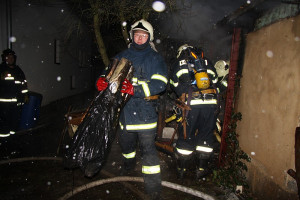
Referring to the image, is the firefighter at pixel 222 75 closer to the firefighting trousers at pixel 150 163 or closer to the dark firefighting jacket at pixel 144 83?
the dark firefighting jacket at pixel 144 83

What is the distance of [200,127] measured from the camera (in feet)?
11.6

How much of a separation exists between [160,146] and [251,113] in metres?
2.03

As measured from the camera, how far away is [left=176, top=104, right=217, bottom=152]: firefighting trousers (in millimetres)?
3402

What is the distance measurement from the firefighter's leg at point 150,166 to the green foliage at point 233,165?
1134 millimetres

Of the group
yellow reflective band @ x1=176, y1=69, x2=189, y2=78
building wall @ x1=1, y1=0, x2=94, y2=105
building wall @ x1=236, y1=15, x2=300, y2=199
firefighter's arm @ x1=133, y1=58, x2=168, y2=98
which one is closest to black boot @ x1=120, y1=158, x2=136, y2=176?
firefighter's arm @ x1=133, y1=58, x2=168, y2=98

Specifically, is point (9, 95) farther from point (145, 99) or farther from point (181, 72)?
point (181, 72)

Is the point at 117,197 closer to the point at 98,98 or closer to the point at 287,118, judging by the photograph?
the point at 98,98

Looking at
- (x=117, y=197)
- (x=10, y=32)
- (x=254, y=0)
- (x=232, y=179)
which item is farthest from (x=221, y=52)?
(x=10, y=32)

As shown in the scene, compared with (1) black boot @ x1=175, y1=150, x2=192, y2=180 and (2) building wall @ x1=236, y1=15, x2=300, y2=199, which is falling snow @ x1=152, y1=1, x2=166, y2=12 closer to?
(2) building wall @ x1=236, y1=15, x2=300, y2=199

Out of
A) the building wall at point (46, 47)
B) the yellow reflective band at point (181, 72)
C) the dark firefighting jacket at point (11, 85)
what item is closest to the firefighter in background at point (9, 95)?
the dark firefighting jacket at point (11, 85)

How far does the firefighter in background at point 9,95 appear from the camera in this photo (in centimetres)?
477

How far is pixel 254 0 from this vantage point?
2934 mm

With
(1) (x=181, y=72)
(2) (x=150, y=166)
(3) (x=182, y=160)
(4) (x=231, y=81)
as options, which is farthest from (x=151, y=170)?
(4) (x=231, y=81)

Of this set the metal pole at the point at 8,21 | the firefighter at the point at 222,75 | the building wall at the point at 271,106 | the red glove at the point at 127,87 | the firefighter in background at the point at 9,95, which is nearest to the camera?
the building wall at the point at 271,106
